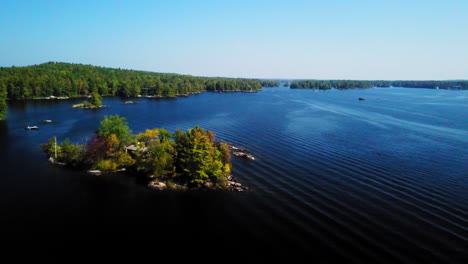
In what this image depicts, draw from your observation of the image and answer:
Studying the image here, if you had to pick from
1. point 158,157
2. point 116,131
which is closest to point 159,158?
point 158,157

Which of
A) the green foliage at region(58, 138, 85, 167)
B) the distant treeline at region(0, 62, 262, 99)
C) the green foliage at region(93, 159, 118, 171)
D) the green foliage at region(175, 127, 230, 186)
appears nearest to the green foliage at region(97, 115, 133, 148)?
the green foliage at region(93, 159, 118, 171)

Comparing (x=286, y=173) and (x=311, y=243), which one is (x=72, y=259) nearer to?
(x=311, y=243)

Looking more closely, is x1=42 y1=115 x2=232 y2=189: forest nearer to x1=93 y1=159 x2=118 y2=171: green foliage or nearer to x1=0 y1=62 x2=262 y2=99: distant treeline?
x1=93 y1=159 x2=118 y2=171: green foliage

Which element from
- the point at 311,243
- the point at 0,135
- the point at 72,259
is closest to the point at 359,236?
the point at 311,243

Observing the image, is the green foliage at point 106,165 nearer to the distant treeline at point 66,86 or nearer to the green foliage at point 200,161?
the green foliage at point 200,161

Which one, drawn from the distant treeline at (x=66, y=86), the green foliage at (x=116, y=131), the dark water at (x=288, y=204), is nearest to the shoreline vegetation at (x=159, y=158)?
the green foliage at (x=116, y=131)

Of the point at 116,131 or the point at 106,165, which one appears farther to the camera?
the point at 116,131

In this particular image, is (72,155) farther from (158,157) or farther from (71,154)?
(158,157)

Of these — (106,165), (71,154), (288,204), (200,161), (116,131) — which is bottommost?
(288,204)
